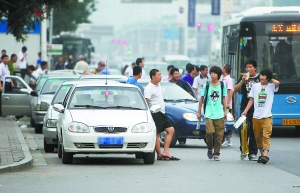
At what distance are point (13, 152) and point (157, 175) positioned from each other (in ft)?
12.3

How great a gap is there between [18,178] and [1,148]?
441 centimetres

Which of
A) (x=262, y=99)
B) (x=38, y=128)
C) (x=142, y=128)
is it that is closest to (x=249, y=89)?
(x=262, y=99)

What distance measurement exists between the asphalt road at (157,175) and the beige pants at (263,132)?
337mm

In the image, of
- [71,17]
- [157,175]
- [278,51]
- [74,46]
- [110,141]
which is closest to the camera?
[157,175]

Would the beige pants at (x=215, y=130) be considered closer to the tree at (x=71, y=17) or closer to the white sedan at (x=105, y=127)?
the white sedan at (x=105, y=127)

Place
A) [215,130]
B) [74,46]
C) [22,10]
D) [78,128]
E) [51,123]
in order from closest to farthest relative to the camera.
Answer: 1. [78,128]
2. [215,130]
3. [51,123]
4. [22,10]
5. [74,46]

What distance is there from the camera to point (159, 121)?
52.0 ft

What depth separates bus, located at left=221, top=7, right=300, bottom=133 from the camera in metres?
22.5

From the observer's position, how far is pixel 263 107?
15.5 metres

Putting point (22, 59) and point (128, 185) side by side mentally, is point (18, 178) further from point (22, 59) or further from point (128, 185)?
point (22, 59)

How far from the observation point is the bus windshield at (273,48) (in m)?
22.5

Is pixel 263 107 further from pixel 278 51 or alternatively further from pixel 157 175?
pixel 278 51

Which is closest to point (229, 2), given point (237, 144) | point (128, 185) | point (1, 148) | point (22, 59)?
point (22, 59)

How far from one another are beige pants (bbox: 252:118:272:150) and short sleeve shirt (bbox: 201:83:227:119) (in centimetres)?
59
